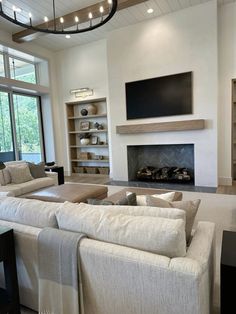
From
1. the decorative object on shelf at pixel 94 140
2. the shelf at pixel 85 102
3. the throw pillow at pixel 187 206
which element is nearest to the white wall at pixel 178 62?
the shelf at pixel 85 102

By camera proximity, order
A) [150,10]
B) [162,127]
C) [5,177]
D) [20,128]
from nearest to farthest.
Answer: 1. [5,177]
2. [150,10]
3. [162,127]
4. [20,128]

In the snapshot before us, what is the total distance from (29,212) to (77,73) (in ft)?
18.8

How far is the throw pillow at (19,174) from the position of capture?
408 centimetres

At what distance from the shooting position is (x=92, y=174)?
6.83m

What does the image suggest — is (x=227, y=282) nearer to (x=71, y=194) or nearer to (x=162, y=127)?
(x=71, y=194)

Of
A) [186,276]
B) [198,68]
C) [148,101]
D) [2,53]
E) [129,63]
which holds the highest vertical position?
[2,53]

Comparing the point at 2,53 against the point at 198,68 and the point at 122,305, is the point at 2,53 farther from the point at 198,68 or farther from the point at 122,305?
the point at 122,305

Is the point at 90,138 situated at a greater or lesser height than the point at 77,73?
lesser

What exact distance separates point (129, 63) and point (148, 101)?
103 cm

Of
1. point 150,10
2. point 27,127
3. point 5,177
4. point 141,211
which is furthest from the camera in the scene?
point 27,127

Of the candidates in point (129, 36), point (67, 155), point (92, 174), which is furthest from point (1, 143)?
point (129, 36)

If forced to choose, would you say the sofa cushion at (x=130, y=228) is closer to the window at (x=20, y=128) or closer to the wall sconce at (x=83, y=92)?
the window at (x=20, y=128)

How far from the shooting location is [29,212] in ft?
5.11

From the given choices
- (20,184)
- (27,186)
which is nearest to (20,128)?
(20,184)
